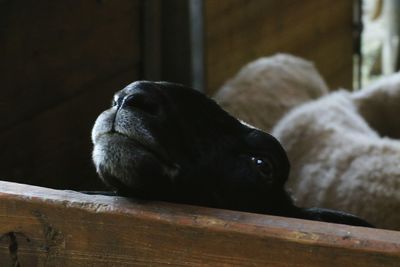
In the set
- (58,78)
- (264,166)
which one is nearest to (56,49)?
(58,78)

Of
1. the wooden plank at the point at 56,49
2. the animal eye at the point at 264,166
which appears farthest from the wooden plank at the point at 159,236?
the wooden plank at the point at 56,49

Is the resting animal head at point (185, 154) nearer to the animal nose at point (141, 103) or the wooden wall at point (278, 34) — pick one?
the animal nose at point (141, 103)

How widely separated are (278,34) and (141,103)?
13.4 ft

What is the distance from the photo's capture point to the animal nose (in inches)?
75.3

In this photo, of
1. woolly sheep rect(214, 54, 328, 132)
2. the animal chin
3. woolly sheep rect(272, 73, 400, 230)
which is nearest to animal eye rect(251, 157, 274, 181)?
the animal chin

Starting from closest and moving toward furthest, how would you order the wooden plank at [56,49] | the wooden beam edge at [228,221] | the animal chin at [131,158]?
the wooden beam edge at [228,221] < the animal chin at [131,158] < the wooden plank at [56,49]

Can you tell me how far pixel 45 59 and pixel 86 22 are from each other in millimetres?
372

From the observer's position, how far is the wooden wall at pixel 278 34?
5113 mm

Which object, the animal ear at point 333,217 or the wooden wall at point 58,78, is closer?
the animal ear at point 333,217

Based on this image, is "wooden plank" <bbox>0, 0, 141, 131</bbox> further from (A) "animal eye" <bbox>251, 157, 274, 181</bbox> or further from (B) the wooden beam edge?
(B) the wooden beam edge

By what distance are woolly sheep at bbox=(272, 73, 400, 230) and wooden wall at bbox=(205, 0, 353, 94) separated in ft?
2.77

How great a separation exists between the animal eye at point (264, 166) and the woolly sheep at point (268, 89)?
2.31m

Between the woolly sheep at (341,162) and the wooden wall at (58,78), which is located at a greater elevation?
the wooden wall at (58,78)

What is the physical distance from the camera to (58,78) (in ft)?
12.2
